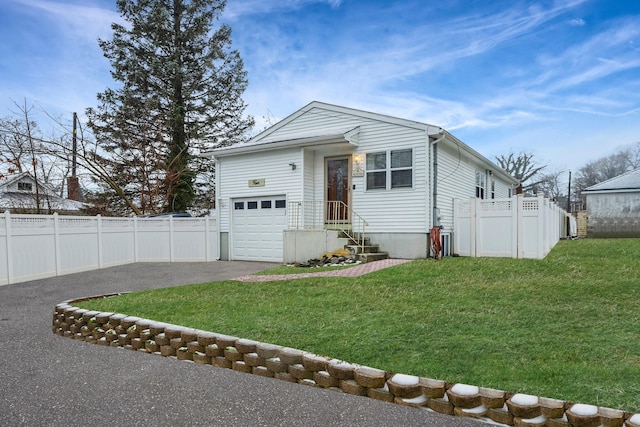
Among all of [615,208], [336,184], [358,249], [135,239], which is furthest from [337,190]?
[615,208]

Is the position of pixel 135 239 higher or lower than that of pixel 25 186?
lower

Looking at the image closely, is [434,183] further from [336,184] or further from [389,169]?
[336,184]

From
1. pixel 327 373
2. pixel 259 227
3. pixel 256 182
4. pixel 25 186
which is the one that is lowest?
pixel 327 373

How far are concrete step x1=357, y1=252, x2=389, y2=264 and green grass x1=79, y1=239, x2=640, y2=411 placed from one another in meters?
2.39

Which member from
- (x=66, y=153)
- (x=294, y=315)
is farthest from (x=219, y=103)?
(x=294, y=315)

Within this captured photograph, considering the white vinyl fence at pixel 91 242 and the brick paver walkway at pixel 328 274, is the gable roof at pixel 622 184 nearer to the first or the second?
the brick paver walkway at pixel 328 274

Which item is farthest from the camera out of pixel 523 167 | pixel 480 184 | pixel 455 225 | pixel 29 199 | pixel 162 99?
pixel 523 167

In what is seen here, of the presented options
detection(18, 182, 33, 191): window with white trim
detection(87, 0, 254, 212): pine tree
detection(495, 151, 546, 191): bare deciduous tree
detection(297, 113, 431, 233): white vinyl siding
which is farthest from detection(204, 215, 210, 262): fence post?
detection(495, 151, 546, 191): bare deciduous tree

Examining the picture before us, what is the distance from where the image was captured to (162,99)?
20.6m

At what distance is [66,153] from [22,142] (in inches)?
63.7

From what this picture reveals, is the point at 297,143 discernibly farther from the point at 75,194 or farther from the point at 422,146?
the point at 75,194

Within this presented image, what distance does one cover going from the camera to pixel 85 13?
1243cm

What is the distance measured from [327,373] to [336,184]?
29.9 ft

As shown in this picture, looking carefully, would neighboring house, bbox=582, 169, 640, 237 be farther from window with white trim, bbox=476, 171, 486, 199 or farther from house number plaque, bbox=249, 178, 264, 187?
house number plaque, bbox=249, 178, 264, 187
